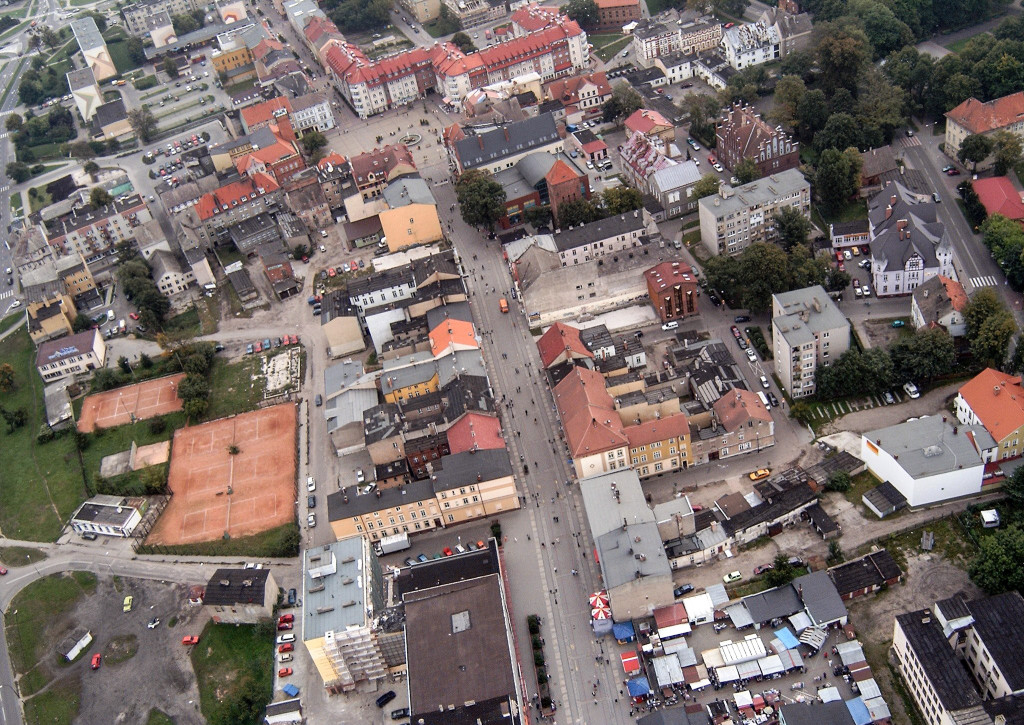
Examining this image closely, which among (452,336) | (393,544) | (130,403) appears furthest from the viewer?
(130,403)

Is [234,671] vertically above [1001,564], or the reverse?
[1001,564]

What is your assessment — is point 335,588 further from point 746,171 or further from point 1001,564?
point 746,171

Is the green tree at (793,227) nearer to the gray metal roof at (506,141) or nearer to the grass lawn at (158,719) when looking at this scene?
the gray metal roof at (506,141)

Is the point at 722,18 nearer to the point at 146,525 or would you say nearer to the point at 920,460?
the point at 920,460

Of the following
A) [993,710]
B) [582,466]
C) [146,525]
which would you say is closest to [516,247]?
[582,466]

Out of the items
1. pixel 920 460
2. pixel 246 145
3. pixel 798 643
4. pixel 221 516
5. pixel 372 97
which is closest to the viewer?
pixel 798 643

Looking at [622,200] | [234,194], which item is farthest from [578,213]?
[234,194]

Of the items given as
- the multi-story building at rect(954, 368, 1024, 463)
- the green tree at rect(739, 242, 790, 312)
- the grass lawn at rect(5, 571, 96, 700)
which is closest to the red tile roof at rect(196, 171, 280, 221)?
the grass lawn at rect(5, 571, 96, 700)
